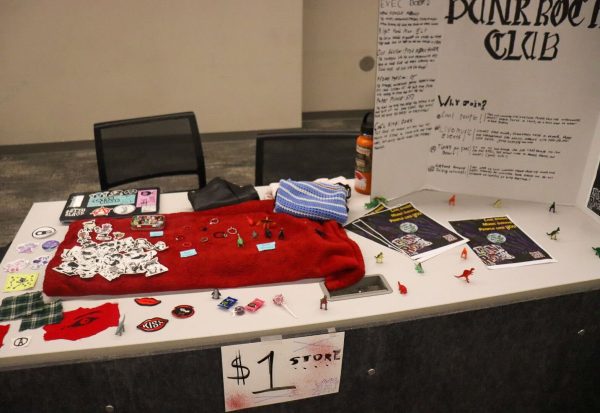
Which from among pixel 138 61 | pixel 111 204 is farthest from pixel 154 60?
pixel 111 204

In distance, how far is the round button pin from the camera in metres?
1.44

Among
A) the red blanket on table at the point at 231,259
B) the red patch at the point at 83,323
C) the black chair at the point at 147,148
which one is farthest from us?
the black chair at the point at 147,148

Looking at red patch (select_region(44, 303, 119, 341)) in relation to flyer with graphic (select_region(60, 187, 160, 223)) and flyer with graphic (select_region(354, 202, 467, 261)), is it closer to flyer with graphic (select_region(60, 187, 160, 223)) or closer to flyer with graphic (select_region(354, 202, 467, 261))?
flyer with graphic (select_region(60, 187, 160, 223))

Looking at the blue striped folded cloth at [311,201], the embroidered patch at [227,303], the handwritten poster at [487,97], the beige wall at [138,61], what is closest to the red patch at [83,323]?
the embroidered patch at [227,303]

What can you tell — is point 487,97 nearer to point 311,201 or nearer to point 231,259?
point 311,201

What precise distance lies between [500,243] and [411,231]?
25 centimetres

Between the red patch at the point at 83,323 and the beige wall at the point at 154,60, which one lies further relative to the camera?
the beige wall at the point at 154,60

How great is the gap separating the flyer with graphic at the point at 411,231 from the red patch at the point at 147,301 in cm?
64

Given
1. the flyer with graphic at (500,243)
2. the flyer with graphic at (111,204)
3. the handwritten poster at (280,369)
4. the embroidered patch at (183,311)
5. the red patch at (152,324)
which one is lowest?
the handwritten poster at (280,369)

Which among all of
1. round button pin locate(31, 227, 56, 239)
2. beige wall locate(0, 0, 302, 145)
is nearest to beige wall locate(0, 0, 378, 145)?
beige wall locate(0, 0, 302, 145)

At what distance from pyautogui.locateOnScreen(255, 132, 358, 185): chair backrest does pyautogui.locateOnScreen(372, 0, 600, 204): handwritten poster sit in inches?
15.9

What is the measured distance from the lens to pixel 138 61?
3.79 metres

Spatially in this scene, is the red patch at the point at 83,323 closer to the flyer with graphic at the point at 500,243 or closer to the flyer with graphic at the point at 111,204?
the flyer with graphic at the point at 111,204

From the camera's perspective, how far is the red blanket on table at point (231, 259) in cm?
120
